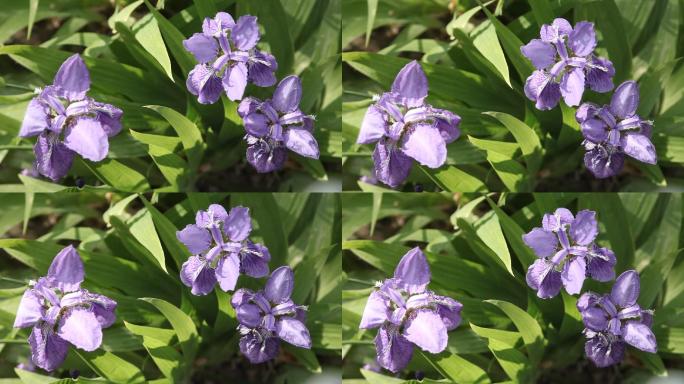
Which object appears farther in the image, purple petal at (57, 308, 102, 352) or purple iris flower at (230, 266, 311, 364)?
purple iris flower at (230, 266, 311, 364)

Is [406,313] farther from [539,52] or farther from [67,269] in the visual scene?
[67,269]

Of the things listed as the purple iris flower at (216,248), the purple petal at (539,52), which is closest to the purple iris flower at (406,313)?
the purple iris flower at (216,248)

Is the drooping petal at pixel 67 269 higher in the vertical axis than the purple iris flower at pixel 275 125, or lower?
lower

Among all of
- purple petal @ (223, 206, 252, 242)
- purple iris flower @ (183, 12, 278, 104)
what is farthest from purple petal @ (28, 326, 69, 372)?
purple iris flower @ (183, 12, 278, 104)

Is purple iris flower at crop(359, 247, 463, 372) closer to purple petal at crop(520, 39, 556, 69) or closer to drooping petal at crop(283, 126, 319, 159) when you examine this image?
drooping petal at crop(283, 126, 319, 159)

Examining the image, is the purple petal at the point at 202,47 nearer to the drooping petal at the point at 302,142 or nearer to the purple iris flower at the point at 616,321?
the drooping petal at the point at 302,142

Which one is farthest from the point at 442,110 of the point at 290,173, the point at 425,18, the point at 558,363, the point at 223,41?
the point at 558,363
